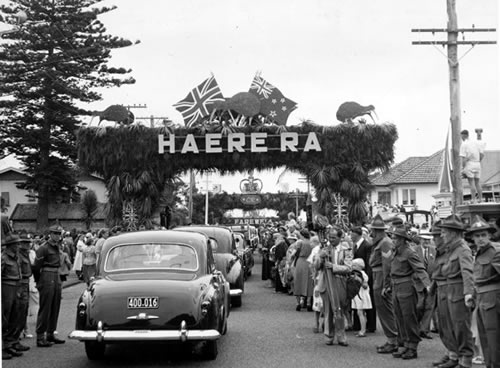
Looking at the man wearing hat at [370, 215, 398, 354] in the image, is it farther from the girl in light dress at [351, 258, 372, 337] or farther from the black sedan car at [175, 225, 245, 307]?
the black sedan car at [175, 225, 245, 307]

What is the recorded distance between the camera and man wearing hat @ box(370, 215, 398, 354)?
12.2 metres

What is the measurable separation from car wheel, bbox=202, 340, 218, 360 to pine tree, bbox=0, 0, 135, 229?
35.1m

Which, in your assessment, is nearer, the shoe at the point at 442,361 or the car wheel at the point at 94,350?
the shoe at the point at 442,361

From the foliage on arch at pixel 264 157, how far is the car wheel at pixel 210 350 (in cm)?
1479

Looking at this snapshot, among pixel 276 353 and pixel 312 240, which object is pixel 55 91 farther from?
pixel 276 353

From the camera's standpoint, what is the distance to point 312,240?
59.1 feet

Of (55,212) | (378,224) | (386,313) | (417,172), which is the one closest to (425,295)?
(386,313)

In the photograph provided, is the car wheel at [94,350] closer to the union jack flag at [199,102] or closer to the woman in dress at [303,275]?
the woman in dress at [303,275]

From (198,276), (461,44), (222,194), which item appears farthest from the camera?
(222,194)

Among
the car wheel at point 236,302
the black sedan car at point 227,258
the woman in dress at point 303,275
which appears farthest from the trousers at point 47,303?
the car wheel at point 236,302

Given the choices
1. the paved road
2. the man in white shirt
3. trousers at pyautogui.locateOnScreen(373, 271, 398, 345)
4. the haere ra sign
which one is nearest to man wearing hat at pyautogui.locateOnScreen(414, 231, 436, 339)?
the paved road

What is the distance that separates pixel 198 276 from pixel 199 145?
14531 millimetres

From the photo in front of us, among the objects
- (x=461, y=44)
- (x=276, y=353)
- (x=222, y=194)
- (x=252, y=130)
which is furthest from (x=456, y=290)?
(x=222, y=194)

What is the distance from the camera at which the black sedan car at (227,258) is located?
18.1 m
